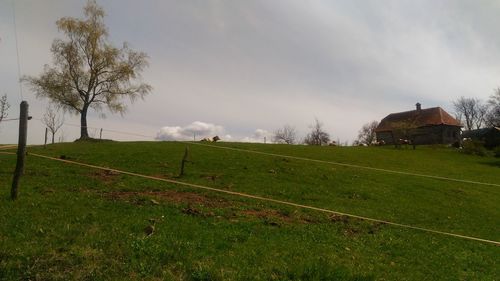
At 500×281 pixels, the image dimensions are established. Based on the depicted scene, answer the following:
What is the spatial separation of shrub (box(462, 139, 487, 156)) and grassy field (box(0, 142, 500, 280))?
41013 millimetres

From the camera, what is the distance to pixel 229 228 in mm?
13727

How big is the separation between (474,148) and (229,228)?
66236mm

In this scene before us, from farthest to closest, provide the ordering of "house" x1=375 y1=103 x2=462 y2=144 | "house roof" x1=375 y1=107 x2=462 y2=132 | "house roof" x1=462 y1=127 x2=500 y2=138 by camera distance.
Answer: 1. "house roof" x1=375 y1=107 x2=462 y2=132
2. "house" x1=375 y1=103 x2=462 y2=144
3. "house roof" x1=462 y1=127 x2=500 y2=138

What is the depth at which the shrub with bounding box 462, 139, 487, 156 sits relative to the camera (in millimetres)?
67375

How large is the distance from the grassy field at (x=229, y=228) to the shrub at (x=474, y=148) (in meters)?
41.0

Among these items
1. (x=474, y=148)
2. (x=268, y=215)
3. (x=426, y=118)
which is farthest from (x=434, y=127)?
(x=268, y=215)

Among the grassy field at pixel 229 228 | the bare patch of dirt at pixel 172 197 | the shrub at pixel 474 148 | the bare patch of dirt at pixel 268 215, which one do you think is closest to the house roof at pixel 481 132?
the shrub at pixel 474 148

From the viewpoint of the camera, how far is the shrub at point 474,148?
67.4m

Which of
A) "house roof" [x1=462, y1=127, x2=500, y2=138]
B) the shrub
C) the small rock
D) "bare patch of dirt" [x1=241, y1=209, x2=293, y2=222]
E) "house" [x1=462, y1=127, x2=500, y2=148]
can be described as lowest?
"bare patch of dirt" [x1=241, y1=209, x2=293, y2=222]

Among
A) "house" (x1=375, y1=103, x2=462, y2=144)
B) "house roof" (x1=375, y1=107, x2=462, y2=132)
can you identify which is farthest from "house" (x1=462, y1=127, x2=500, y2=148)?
"house roof" (x1=375, y1=107, x2=462, y2=132)

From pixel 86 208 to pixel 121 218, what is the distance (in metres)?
1.91

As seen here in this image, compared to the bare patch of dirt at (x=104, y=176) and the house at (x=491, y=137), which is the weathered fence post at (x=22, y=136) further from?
the house at (x=491, y=137)

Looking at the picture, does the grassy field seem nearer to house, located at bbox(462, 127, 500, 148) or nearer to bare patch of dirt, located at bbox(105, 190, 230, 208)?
bare patch of dirt, located at bbox(105, 190, 230, 208)

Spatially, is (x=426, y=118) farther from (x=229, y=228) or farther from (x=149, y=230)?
(x=149, y=230)
